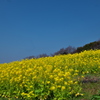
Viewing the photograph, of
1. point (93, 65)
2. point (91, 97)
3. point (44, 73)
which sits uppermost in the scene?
point (93, 65)

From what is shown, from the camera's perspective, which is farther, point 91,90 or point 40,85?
point 91,90

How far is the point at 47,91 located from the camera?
7055 mm

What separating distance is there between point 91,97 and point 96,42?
63.0 feet

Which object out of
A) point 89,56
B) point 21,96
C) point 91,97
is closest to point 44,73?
point 21,96

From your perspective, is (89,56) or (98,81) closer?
Result: (98,81)

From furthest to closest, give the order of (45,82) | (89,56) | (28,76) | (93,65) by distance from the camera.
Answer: (89,56) → (93,65) → (28,76) → (45,82)

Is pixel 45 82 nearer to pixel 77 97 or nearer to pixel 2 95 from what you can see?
pixel 77 97

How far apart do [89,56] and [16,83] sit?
280 inches

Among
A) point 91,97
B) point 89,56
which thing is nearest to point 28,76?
point 91,97

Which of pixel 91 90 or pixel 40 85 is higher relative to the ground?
pixel 40 85

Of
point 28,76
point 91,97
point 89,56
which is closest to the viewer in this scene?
point 91,97

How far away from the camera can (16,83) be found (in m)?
8.13

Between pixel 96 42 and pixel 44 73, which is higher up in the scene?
pixel 96 42

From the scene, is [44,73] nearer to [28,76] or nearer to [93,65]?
[28,76]
